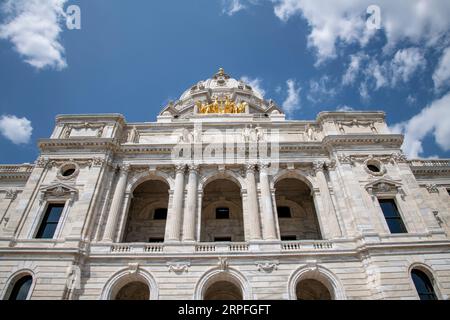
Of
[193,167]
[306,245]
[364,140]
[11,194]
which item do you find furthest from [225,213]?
[11,194]

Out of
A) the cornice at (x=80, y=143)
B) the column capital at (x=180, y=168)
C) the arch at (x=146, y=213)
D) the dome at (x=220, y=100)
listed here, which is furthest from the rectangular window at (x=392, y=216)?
the cornice at (x=80, y=143)

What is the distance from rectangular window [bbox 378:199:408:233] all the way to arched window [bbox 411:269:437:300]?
2758 millimetres

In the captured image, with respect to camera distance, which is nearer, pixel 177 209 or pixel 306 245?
pixel 306 245

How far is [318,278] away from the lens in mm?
17734

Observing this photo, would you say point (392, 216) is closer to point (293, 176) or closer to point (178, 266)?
point (293, 176)

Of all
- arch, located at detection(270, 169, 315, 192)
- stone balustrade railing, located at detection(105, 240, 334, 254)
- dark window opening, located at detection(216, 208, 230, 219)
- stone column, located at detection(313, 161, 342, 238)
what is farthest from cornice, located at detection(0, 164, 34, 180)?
stone column, located at detection(313, 161, 342, 238)

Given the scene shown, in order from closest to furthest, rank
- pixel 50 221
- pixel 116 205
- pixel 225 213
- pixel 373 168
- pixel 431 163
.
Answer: pixel 50 221
pixel 116 205
pixel 373 168
pixel 225 213
pixel 431 163

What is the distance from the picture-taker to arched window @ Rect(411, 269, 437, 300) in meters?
16.2

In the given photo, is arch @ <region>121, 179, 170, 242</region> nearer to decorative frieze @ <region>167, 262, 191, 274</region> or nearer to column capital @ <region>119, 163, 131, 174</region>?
column capital @ <region>119, 163, 131, 174</region>

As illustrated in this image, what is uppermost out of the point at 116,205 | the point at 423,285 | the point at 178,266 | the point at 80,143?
the point at 80,143

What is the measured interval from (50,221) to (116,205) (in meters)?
4.32

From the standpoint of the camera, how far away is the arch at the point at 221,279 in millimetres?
16562

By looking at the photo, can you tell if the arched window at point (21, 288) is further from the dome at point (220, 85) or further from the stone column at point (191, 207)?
the dome at point (220, 85)
